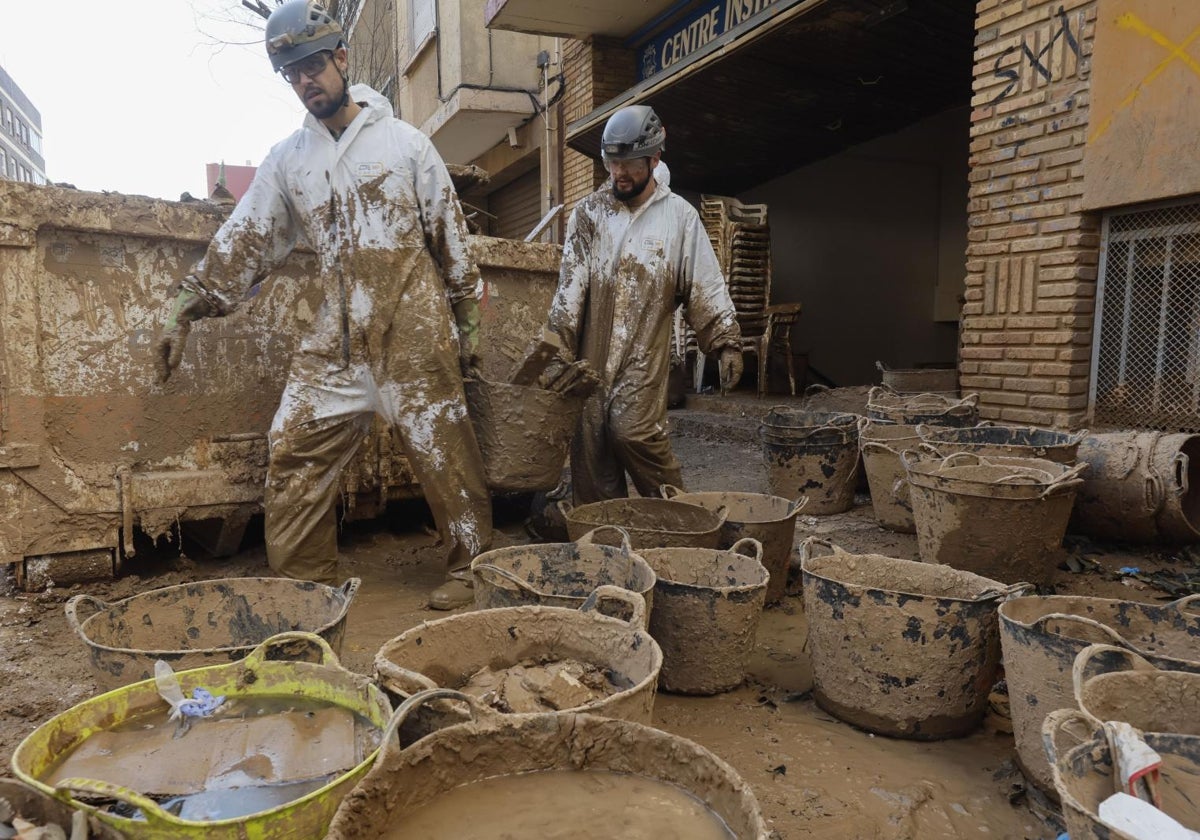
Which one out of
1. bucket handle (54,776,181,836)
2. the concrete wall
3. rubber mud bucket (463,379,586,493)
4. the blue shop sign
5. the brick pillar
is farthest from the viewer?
the concrete wall

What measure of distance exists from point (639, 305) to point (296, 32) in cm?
191

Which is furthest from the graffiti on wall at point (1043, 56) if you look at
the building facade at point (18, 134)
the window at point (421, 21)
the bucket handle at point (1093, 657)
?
the building facade at point (18, 134)

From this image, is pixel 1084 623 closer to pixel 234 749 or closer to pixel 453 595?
pixel 234 749

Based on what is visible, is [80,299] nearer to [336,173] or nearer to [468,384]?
[336,173]

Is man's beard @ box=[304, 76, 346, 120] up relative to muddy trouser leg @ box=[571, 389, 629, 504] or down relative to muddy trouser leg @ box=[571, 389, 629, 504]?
up

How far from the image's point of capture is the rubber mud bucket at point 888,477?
421 cm

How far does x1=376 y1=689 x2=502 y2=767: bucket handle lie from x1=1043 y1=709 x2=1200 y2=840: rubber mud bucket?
0.97 metres

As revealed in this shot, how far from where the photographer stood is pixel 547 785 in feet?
4.68

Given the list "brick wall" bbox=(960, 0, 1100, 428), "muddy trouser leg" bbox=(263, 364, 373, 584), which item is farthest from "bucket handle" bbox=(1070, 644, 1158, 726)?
Answer: "brick wall" bbox=(960, 0, 1100, 428)

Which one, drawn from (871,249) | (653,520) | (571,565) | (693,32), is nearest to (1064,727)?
(571,565)

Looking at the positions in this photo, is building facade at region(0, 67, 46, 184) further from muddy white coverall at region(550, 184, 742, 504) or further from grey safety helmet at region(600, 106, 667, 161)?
grey safety helmet at region(600, 106, 667, 161)

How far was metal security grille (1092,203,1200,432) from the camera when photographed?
4.47 metres

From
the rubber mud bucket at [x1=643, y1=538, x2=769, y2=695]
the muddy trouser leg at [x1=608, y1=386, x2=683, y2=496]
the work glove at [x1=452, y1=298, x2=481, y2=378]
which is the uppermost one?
the work glove at [x1=452, y1=298, x2=481, y2=378]

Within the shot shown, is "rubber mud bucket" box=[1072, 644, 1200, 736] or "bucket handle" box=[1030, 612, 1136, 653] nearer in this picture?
"rubber mud bucket" box=[1072, 644, 1200, 736]
